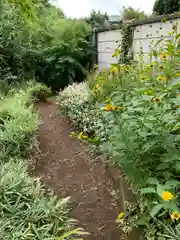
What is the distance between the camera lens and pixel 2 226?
1907 mm

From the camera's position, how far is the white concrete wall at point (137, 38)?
4690 millimetres

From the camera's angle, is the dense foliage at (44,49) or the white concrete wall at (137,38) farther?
the dense foliage at (44,49)

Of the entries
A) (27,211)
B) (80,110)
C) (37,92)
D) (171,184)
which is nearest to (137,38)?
(80,110)

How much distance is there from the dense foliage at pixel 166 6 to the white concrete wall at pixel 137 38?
1291 millimetres

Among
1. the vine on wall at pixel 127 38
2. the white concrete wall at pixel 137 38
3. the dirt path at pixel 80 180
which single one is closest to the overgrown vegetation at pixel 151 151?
the dirt path at pixel 80 180

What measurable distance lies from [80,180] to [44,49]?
242 inches

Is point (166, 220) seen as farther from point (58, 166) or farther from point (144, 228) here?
point (58, 166)

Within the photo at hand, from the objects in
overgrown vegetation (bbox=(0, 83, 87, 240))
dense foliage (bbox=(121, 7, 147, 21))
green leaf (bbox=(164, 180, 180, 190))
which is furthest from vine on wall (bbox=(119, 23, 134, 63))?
green leaf (bbox=(164, 180, 180, 190))

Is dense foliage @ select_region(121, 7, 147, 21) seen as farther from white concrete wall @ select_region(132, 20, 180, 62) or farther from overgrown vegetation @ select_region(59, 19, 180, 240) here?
overgrown vegetation @ select_region(59, 19, 180, 240)

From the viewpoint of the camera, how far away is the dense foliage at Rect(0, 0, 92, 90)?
295 inches

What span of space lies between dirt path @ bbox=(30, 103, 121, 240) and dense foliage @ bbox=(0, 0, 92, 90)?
13.0 ft

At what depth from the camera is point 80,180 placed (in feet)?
10.1

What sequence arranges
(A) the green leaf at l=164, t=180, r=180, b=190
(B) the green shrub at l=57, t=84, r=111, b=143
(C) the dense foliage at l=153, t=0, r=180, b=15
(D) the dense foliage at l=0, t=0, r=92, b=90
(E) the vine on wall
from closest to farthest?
(A) the green leaf at l=164, t=180, r=180, b=190
(B) the green shrub at l=57, t=84, r=111, b=143
(E) the vine on wall
(C) the dense foliage at l=153, t=0, r=180, b=15
(D) the dense foliage at l=0, t=0, r=92, b=90

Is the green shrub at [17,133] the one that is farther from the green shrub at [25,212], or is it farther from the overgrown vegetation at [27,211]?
the green shrub at [25,212]
